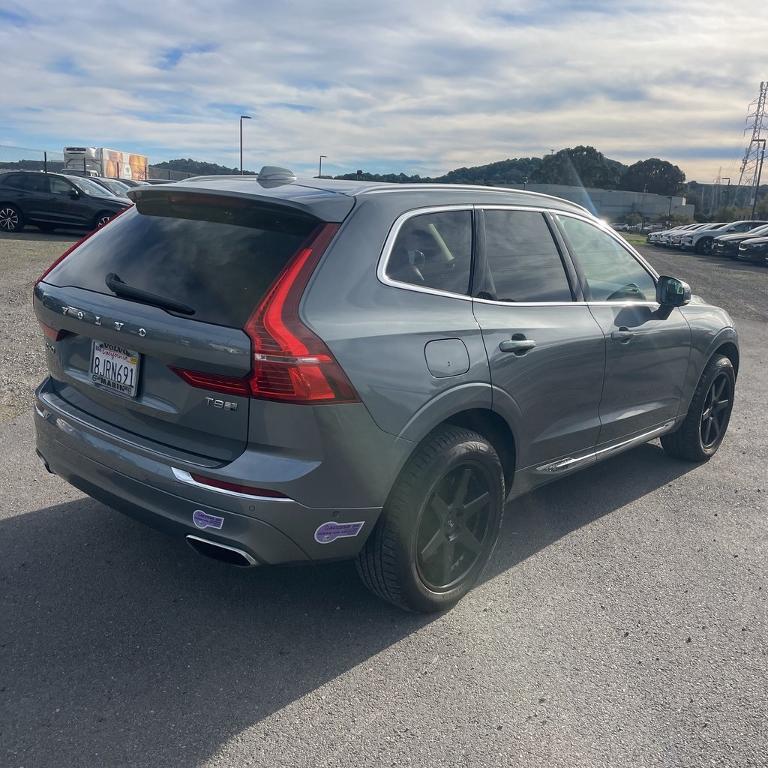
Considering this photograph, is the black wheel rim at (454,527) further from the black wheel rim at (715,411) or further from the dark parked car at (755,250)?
the dark parked car at (755,250)

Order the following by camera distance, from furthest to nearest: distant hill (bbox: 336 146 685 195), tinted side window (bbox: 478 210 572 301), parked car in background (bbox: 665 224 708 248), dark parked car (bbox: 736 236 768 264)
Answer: distant hill (bbox: 336 146 685 195)
parked car in background (bbox: 665 224 708 248)
dark parked car (bbox: 736 236 768 264)
tinted side window (bbox: 478 210 572 301)

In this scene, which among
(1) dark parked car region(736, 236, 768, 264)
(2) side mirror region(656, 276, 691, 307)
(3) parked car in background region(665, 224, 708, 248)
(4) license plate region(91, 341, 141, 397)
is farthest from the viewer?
(3) parked car in background region(665, 224, 708, 248)

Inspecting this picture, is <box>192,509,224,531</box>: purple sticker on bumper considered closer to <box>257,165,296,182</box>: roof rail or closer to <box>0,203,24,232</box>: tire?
<box>257,165,296,182</box>: roof rail

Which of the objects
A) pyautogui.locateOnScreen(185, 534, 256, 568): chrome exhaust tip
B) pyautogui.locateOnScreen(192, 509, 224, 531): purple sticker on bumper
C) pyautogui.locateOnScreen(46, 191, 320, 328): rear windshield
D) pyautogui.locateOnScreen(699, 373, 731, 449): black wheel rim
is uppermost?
pyautogui.locateOnScreen(46, 191, 320, 328): rear windshield

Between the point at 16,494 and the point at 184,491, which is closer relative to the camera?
Answer: the point at 184,491

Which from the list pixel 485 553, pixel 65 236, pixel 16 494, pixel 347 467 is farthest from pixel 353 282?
pixel 65 236

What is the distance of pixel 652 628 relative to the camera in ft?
11.2

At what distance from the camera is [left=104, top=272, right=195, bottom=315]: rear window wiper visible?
9.50 feet

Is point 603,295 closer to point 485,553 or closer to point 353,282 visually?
point 485,553

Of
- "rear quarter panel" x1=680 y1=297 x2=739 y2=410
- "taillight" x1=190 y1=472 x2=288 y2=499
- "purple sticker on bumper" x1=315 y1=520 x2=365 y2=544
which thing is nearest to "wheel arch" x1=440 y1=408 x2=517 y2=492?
"purple sticker on bumper" x1=315 y1=520 x2=365 y2=544

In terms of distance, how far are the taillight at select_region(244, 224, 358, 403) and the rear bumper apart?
0.40m

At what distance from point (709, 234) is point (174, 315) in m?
38.6

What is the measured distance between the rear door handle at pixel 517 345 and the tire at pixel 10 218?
1824cm

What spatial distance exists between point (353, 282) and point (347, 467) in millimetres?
696
